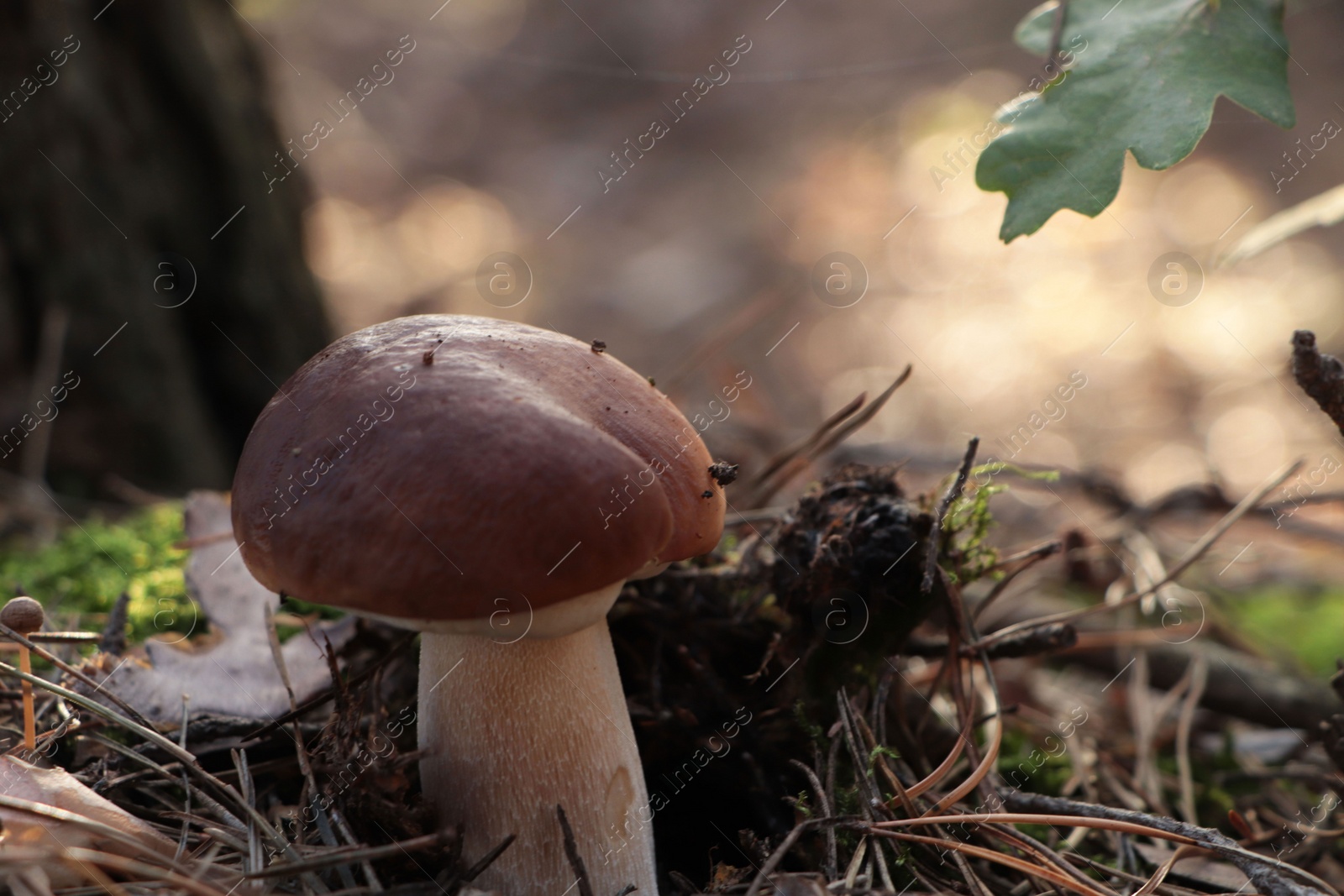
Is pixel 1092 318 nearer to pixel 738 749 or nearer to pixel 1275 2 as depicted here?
pixel 1275 2

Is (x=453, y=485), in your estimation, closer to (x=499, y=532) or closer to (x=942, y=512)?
(x=499, y=532)

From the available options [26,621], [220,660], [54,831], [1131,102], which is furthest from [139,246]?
[1131,102]

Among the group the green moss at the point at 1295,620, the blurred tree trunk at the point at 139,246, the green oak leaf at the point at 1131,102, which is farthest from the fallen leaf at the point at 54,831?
the green moss at the point at 1295,620

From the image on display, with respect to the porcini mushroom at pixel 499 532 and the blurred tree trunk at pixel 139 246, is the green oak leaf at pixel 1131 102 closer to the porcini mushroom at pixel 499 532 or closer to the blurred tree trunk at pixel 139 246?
the porcini mushroom at pixel 499 532

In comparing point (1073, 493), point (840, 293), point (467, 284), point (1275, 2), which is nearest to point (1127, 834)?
point (1275, 2)

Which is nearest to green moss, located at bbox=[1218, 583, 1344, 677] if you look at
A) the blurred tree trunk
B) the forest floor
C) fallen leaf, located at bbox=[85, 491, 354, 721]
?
the forest floor

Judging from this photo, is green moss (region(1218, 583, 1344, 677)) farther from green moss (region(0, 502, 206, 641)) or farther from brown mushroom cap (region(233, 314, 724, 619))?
green moss (region(0, 502, 206, 641))
